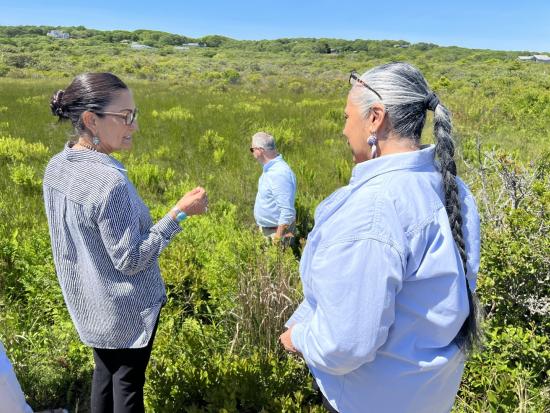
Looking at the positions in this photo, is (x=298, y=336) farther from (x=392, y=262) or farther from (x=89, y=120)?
(x=89, y=120)

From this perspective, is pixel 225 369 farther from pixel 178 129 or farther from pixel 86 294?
pixel 178 129

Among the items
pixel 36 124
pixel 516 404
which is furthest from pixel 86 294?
pixel 36 124

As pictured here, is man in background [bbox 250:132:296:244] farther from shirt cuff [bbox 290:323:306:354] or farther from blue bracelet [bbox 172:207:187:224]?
shirt cuff [bbox 290:323:306:354]

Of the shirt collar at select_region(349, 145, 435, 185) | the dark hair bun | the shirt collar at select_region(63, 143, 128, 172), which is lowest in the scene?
the shirt collar at select_region(63, 143, 128, 172)

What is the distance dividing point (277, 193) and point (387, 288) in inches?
123

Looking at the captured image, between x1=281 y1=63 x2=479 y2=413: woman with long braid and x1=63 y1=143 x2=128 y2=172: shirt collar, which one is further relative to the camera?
x1=63 y1=143 x2=128 y2=172: shirt collar

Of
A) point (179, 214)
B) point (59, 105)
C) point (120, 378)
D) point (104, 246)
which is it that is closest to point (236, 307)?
point (120, 378)

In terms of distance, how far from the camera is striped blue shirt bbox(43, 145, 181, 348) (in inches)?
70.1

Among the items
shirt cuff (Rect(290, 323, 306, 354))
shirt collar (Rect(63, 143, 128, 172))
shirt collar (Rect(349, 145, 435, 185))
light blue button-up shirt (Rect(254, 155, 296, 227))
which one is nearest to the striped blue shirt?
shirt collar (Rect(63, 143, 128, 172))

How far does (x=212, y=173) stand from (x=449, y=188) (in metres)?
6.77

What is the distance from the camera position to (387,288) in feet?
3.85

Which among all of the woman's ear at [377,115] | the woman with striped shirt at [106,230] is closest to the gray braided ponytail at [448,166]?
the woman's ear at [377,115]

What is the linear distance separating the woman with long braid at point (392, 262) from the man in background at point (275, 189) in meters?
2.80

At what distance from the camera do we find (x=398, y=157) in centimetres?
127
